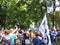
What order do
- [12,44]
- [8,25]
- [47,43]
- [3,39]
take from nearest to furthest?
[3,39] → [12,44] → [47,43] → [8,25]

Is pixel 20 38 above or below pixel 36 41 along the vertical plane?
above

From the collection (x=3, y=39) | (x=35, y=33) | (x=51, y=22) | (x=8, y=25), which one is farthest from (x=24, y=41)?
(x=51, y=22)

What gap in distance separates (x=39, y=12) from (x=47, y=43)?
17.3 metres

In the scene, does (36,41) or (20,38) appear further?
(20,38)

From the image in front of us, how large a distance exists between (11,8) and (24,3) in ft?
21.4

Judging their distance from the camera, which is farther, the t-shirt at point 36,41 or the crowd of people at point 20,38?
the t-shirt at point 36,41

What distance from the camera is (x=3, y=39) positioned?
1759 centimetres

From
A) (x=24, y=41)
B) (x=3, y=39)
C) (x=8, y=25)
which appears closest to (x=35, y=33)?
(x=24, y=41)

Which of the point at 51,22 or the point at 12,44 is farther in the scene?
the point at 51,22

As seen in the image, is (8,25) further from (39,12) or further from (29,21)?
(39,12)

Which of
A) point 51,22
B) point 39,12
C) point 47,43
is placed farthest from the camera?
point 51,22

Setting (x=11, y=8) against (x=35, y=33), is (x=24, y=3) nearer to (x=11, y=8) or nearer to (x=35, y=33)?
(x=11, y=8)

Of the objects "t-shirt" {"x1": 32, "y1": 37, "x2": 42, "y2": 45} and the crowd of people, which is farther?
"t-shirt" {"x1": 32, "y1": 37, "x2": 42, "y2": 45}

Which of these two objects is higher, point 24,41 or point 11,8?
point 11,8
